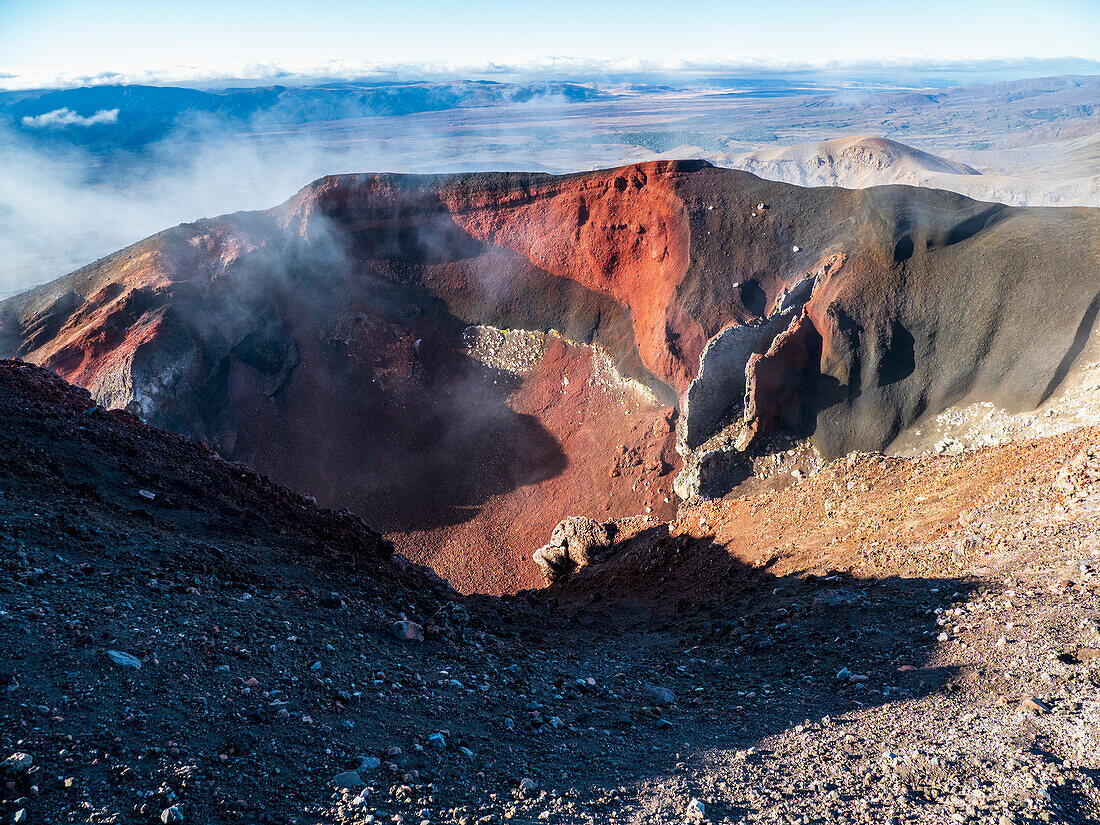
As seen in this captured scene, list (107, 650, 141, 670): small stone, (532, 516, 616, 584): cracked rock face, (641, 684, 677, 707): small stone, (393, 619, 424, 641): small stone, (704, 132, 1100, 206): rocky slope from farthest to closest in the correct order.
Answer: (704, 132, 1100, 206): rocky slope → (532, 516, 616, 584): cracked rock face → (393, 619, 424, 641): small stone → (641, 684, 677, 707): small stone → (107, 650, 141, 670): small stone

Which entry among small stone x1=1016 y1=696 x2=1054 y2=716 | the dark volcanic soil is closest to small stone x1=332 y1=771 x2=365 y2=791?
the dark volcanic soil

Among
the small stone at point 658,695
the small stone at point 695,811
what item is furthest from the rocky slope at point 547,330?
the small stone at point 695,811

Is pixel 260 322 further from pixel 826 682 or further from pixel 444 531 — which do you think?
pixel 826 682

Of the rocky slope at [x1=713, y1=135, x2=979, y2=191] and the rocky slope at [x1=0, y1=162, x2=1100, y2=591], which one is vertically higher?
the rocky slope at [x1=713, y1=135, x2=979, y2=191]

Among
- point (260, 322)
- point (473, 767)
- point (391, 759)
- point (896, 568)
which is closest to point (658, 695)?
point (473, 767)

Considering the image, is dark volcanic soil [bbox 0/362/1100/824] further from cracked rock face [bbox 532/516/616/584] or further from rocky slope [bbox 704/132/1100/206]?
rocky slope [bbox 704/132/1100/206]

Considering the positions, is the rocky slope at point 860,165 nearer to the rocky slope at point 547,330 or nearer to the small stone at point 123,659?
the rocky slope at point 547,330
